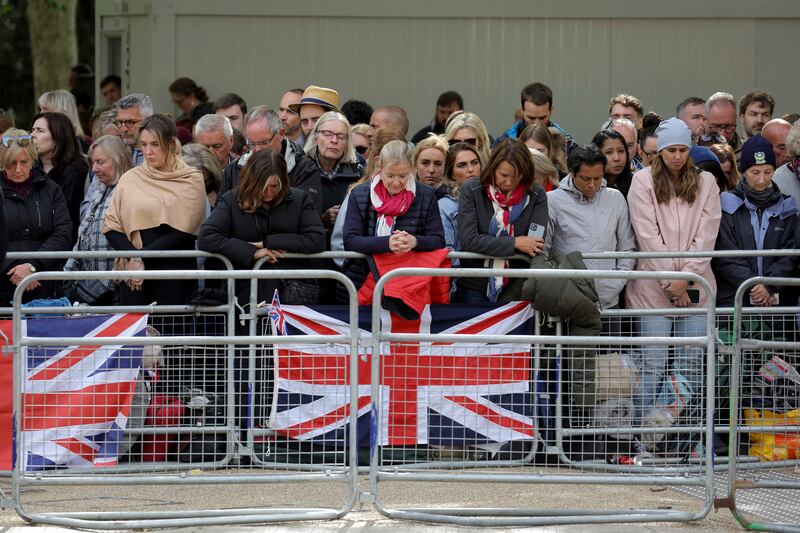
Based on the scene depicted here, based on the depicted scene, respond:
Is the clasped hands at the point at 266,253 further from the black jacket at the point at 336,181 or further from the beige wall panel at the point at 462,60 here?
the beige wall panel at the point at 462,60

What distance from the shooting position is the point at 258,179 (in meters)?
8.47

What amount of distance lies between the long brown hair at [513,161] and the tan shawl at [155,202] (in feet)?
6.62

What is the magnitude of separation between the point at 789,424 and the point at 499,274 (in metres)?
2.08

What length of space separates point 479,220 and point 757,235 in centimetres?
210

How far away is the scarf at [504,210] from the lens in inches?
337

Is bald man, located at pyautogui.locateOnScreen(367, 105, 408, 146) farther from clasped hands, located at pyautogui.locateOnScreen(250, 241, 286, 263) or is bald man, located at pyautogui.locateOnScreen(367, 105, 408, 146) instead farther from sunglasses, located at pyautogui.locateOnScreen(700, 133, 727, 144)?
clasped hands, located at pyautogui.locateOnScreen(250, 241, 286, 263)

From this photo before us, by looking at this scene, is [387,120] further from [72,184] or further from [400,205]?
[72,184]

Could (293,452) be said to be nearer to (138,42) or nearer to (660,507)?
(660,507)

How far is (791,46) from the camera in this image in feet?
45.8

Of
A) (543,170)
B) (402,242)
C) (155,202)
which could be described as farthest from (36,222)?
(543,170)

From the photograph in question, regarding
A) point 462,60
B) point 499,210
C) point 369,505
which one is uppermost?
point 462,60

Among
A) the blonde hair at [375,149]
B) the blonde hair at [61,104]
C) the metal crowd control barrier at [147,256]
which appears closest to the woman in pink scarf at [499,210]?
the blonde hair at [375,149]

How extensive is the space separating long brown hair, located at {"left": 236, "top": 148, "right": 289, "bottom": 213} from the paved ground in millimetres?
1844

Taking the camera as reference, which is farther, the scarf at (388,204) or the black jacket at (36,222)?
the black jacket at (36,222)
